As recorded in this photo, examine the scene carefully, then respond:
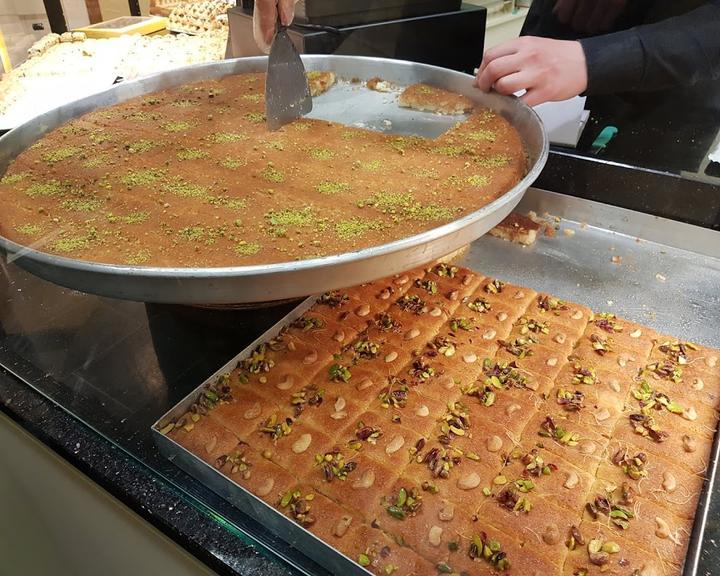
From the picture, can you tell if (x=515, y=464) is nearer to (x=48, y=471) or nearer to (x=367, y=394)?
(x=367, y=394)

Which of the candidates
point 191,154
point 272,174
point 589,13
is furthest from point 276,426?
point 589,13

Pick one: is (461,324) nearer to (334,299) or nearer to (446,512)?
(334,299)

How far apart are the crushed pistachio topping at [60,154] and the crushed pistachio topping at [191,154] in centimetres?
22

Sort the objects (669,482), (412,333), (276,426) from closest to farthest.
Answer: (669,482) → (276,426) → (412,333)

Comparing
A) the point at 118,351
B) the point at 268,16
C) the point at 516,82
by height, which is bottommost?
the point at 118,351

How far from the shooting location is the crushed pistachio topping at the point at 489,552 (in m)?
0.83

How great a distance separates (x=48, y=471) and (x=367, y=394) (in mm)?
671

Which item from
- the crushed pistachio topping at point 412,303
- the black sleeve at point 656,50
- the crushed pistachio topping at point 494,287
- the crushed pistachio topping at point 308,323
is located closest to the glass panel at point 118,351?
the crushed pistachio topping at point 308,323

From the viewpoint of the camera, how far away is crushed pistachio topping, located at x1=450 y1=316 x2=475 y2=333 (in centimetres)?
128

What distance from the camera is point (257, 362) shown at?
1.16 metres

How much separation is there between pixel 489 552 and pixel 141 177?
0.91 m

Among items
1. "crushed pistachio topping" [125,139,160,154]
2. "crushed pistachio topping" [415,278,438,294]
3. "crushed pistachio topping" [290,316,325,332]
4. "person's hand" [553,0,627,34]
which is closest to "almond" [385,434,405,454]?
"crushed pistachio topping" [290,316,325,332]

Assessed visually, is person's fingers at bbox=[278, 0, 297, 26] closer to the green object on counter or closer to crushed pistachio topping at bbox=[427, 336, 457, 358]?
crushed pistachio topping at bbox=[427, 336, 457, 358]

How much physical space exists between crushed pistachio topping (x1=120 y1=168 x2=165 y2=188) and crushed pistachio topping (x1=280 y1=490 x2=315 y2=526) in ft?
2.07
